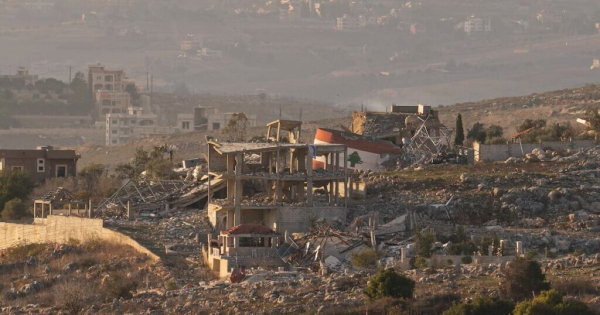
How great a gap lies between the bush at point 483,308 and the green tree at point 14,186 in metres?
17.8

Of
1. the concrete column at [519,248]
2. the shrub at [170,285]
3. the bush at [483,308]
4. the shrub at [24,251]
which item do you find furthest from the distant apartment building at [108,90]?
the bush at [483,308]

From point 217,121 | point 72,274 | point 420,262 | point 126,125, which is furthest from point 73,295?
point 126,125

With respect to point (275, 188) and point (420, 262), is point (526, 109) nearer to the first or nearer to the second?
point (275, 188)

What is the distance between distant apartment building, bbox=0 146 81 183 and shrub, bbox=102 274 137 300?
1307 cm

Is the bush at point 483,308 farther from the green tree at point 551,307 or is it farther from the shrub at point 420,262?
the shrub at point 420,262

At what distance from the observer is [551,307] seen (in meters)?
24.2

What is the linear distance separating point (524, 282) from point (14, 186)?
1709 centimetres

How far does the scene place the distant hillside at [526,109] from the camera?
57.9 meters

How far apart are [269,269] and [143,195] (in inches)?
320

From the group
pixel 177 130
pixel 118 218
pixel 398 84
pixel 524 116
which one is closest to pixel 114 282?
pixel 118 218

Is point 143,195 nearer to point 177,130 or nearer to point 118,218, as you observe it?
point 118,218

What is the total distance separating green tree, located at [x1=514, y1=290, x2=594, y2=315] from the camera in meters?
24.1

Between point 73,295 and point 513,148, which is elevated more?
point 513,148

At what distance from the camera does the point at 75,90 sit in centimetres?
10369
